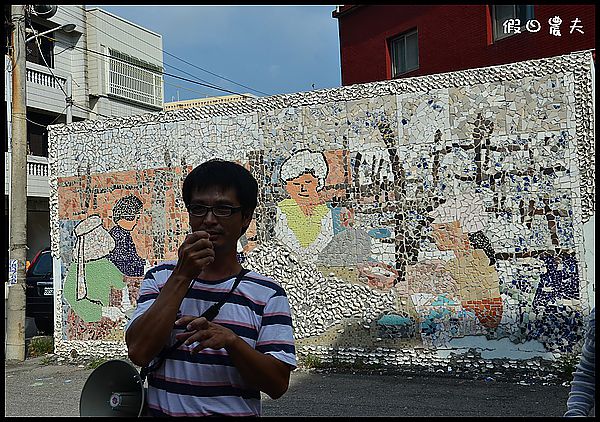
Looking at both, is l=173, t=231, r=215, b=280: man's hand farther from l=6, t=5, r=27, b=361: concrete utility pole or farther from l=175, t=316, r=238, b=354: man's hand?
l=6, t=5, r=27, b=361: concrete utility pole

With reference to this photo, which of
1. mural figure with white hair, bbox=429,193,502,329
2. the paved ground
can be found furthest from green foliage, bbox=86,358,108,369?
mural figure with white hair, bbox=429,193,502,329

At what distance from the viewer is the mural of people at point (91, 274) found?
31.8ft

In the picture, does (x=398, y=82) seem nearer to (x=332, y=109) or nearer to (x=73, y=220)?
(x=332, y=109)

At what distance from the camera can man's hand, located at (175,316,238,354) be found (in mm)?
2283

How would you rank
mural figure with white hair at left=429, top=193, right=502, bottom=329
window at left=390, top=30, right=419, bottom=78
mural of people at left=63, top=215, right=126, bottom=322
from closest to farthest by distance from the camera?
mural figure with white hair at left=429, top=193, right=502, bottom=329, mural of people at left=63, top=215, right=126, bottom=322, window at left=390, top=30, right=419, bottom=78

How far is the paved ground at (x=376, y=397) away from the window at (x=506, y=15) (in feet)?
31.1

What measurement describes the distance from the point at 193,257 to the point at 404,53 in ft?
54.5

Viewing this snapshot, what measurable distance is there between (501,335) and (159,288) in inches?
231

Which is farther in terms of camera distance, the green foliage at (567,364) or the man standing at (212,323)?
the green foliage at (567,364)

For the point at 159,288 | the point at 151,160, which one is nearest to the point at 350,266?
the point at 151,160

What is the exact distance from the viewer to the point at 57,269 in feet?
33.0

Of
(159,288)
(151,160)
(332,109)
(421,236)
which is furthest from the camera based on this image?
(151,160)

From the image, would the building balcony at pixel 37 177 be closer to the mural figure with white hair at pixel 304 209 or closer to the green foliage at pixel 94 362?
the green foliage at pixel 94 362

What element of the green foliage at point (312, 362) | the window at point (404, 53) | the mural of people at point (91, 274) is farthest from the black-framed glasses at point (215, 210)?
the window at point (404, 53)
